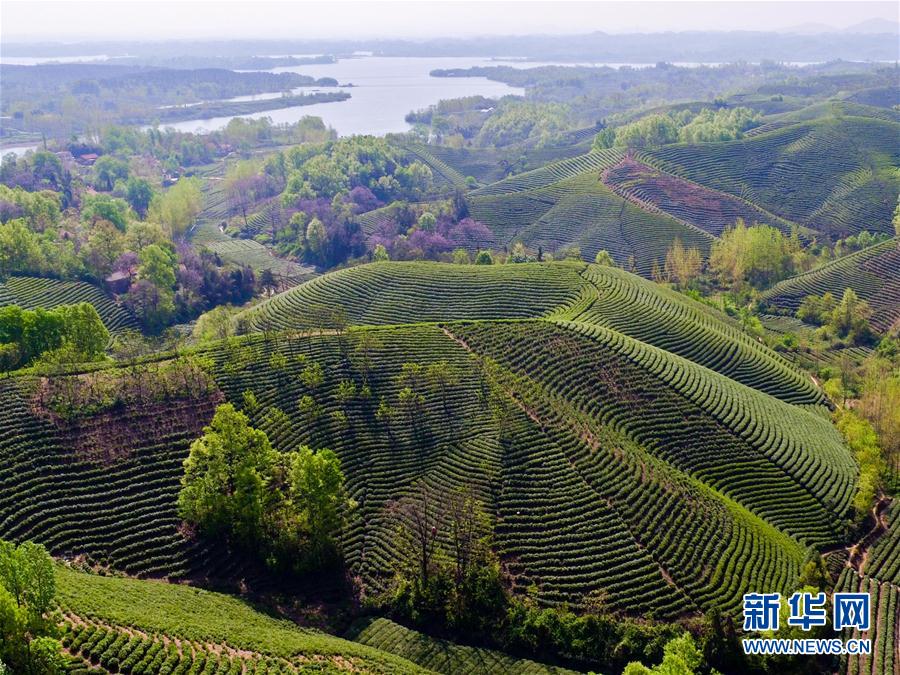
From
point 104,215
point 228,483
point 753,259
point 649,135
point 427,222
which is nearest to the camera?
point 228,483

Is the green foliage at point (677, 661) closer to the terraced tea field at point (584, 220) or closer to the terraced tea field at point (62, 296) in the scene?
the terraced tea field at point (62, 296)

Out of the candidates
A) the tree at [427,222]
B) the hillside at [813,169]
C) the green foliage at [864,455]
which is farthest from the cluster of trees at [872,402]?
the tree at [427,222]

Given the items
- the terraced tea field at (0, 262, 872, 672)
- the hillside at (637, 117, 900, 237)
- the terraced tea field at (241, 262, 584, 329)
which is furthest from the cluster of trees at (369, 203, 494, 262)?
the terraced tea field at (0, 262, 872, 672)

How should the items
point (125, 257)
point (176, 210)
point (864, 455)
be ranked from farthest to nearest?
1. point (176, 210)
2. point (125, 257)
3. point (864, 455)

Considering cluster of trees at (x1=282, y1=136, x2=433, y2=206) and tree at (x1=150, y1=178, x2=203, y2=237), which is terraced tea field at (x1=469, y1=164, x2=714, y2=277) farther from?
tree at (x1=150, y1=178, x2=203, y2=237)

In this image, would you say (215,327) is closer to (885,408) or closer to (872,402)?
(872,402)

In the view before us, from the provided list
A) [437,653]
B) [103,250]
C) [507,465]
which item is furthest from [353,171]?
Result: [437,653]

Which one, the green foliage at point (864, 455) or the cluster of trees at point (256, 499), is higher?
the cluster of trees at point (256, 499)
